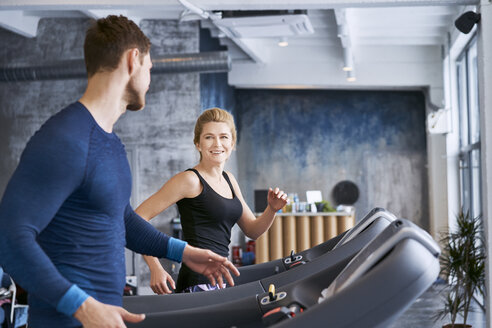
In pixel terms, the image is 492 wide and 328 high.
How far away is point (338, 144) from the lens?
1102cm

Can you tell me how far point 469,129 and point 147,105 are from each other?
4157mm

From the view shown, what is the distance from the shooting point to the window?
7.25m

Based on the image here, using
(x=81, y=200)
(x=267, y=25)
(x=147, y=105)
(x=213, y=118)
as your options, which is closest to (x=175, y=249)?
(x=81, y=200)

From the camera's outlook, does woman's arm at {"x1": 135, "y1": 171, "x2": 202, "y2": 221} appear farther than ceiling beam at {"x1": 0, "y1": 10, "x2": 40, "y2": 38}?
No

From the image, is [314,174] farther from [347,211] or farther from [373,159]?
[347,211]

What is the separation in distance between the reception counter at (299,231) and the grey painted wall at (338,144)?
2716 mm

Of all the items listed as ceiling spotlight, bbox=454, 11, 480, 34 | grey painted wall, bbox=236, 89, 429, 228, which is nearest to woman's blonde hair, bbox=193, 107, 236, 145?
ceiling spotlight, bbox=454, 11, 480, 34

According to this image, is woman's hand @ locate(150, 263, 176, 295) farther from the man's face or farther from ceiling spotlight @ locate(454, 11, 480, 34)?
ceiling spotlight @ locate(454, 11, 480, 34)

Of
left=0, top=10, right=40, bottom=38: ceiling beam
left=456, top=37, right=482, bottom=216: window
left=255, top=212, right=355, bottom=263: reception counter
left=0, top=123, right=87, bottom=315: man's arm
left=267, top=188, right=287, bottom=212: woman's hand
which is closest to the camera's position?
left=0, top=123, right=87, bottom=315: man's arm

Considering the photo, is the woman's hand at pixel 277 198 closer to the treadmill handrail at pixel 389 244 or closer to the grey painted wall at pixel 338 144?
the treadmill handrail at pixel 389 244

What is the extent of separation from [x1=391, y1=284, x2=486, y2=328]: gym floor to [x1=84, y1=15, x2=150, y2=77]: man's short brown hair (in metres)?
4.79

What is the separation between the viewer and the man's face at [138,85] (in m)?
1.50

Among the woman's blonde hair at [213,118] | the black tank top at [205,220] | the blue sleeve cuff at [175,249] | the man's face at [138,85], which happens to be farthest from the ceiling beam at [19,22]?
the man's face at [138,85]

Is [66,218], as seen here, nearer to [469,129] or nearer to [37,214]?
[37,214]
